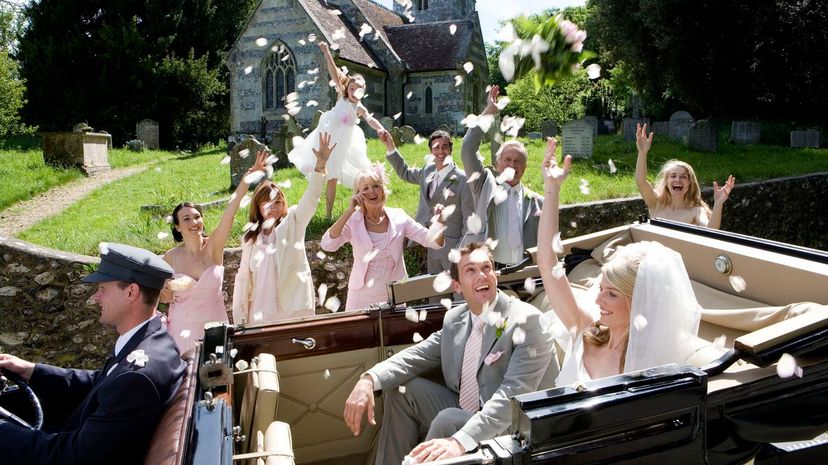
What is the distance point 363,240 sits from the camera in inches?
223

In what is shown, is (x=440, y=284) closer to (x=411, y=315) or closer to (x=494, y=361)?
(x=411, y=315)

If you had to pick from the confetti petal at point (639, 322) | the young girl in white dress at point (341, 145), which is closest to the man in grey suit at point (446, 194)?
the young girl in white dress at point (341, 145)

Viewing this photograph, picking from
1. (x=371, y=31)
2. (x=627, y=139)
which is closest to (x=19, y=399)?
(x=627, y=139)

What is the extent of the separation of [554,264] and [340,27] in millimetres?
33403

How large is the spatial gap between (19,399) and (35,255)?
4.17 metres

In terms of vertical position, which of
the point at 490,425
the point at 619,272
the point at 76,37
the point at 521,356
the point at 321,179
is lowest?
the point at 490,425

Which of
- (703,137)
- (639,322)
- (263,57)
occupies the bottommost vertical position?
(639,322)

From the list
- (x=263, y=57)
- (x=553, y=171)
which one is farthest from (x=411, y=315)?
(x=263, y=57)

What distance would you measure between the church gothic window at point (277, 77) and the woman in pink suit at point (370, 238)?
28140 mm

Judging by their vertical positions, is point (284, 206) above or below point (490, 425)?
above

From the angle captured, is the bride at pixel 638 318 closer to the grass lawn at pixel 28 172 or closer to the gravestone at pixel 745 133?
the grass lawn at pixel 28 172

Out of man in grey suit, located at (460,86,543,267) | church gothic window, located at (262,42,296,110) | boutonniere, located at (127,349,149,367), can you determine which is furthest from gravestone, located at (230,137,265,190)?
church gothic window, located at (262,42,296,110)

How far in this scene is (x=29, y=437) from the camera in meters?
2.62

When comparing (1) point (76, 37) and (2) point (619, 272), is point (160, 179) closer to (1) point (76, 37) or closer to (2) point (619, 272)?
(2) point (619, 272)
